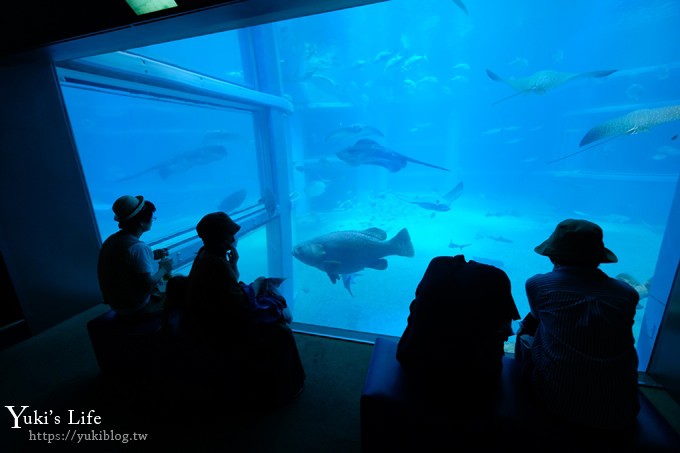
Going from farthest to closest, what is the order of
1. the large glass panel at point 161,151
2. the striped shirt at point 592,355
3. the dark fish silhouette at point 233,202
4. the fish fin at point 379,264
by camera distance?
the dark fish silhouette at point 233,202
the fish fin at point 379,264
the large glass panel at point 161,151
the striped shirt at point 592,355

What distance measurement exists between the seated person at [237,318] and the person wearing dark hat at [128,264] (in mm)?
541

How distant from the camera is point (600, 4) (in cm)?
2962

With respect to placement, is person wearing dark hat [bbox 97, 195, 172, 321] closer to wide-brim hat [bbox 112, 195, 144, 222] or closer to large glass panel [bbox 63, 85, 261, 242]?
wide-brim hat [bbox 112, 195, 144, 222]

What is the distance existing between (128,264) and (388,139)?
38.9 metres

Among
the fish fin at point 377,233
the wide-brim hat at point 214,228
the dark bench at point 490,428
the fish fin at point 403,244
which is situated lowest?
the fish fin at point 403,244

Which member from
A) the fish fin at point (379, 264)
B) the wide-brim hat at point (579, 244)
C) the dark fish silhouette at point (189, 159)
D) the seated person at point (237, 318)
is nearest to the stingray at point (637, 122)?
the fish fin at point (379, 264)

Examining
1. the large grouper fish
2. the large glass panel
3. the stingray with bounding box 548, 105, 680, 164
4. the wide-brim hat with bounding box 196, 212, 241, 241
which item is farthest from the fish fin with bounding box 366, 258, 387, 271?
the large glass panel

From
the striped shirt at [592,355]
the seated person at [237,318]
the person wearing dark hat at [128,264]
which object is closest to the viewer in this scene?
the striped shirt at [592,355]

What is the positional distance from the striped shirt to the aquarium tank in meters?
1.21

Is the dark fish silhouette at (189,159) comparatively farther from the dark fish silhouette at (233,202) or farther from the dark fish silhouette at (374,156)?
the dark fish silhouette at (374,156)

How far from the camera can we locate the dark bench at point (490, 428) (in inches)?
43.5

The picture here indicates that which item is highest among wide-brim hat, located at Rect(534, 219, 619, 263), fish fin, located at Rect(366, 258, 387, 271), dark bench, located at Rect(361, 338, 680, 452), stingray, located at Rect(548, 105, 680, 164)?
stingray, located at Rect(548, 105, 680, 164)

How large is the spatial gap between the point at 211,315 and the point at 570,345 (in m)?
1.61

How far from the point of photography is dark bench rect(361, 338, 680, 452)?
1.11 metres
